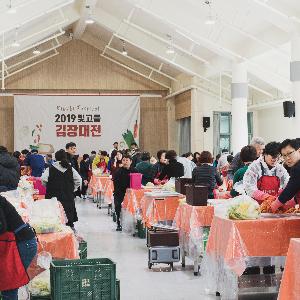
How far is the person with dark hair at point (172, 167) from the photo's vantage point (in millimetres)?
11398

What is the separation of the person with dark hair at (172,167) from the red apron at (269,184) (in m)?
4.97

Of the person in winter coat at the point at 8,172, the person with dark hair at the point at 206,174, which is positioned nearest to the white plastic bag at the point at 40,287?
the person in winter coat at the point at 8,172

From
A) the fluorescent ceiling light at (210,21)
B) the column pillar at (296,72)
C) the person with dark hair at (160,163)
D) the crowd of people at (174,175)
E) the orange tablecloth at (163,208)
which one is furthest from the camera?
the fluorescent ceiling light at (210,21)

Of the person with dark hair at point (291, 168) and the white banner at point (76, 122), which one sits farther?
the white banner at point (76, 122)

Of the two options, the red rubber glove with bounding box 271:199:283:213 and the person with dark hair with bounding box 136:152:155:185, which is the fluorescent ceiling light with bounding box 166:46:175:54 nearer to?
the person with dark hair with bounding box 136:152:155:185

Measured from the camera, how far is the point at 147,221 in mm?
10055

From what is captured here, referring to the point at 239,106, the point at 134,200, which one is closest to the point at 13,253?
the point at 134,200

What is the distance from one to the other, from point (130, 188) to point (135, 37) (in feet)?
37.0

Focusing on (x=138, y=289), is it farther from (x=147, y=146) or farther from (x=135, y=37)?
(x=147, y=146)

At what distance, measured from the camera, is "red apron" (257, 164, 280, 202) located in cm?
636

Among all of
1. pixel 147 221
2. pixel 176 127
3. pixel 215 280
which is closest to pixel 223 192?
pixel 147 221

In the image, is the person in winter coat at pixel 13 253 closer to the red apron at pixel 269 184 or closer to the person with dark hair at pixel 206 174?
the red apron at pixel 269 184

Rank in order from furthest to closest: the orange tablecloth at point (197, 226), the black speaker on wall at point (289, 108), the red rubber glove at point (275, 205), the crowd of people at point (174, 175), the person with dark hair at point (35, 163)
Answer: the person with dark hair at point (35, 163)
the black speaker on wall at point (289, 108)
the orange tablecloth at point (197, 226)
the red rubber glove at point (275, 205)
the crowd of people at point (174, 175)

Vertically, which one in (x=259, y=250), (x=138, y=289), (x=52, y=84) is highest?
(x=52, y=84)
